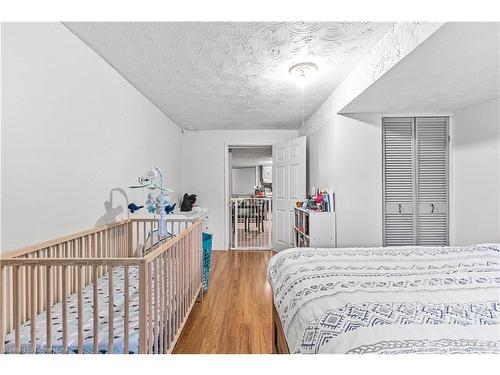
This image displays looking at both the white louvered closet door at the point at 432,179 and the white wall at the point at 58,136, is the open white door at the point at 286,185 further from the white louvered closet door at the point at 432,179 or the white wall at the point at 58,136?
the white wall at the point at 58,136

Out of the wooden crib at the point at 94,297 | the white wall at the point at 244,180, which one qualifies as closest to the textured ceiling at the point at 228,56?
the wooden crib at the point at 94,297

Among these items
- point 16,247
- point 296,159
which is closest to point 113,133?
point 16,247

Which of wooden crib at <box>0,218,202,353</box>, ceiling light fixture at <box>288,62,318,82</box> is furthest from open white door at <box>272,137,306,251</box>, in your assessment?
wooden crib at <box>0,218,202,353</box>

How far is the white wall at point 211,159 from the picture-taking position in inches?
194

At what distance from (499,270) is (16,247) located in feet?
7.89

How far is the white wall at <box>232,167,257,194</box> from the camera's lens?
10.7 meters

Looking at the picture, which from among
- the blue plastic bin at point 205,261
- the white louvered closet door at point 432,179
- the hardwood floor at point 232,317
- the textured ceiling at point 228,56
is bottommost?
the hardwood floor at point 232,317

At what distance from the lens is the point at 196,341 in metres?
1.99

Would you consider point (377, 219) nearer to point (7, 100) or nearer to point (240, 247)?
point (240, 247)

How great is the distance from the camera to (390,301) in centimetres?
97

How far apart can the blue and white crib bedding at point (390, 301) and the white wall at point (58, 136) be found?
4.62ft

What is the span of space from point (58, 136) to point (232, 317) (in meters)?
1.91

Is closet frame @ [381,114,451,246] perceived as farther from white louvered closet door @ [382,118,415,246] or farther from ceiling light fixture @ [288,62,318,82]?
ceiling light fixture @ [288,62,318,82]

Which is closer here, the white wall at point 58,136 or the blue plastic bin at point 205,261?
the white wall at point 58,136
